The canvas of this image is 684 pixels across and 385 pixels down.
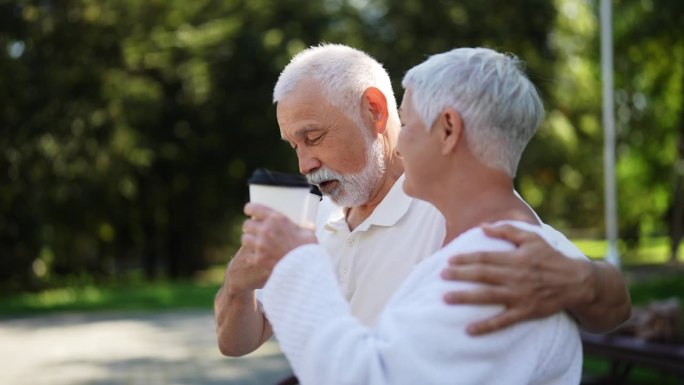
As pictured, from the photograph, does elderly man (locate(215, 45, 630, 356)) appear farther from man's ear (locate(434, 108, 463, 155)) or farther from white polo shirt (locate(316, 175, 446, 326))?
man's ear (locate(434, 108, 463, 155))

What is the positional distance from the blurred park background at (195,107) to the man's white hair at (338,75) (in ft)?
45.1

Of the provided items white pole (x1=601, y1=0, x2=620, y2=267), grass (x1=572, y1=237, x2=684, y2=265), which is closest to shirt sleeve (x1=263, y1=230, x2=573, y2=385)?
white pole (x1=601, y1=0, x2=620, y2=267)

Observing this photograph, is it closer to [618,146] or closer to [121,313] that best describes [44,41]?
[121,313]

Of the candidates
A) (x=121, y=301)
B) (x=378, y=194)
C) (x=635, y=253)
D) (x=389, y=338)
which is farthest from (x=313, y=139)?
(x=635, y=253)

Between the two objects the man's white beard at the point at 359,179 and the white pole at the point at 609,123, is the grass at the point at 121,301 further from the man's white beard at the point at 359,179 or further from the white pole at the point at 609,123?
the man's white beard at the point at 359,179

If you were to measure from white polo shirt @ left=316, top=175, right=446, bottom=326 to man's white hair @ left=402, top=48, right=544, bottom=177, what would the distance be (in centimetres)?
73

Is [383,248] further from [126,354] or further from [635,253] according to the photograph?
[635,253]

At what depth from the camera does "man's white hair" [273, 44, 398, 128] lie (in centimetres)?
228

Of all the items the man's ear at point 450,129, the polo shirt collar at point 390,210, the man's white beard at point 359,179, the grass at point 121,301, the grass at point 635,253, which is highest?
the man's ear at point 450,129

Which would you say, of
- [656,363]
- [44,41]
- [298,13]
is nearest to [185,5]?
[298,13]

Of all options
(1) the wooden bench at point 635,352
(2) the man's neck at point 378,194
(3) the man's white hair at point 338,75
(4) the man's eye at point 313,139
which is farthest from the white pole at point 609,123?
(4) the man's eye at point 313,139

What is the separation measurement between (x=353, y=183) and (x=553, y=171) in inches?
856

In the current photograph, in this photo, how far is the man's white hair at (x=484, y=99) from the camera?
1.55 metres

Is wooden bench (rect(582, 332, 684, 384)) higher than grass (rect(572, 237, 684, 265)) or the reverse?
higher
